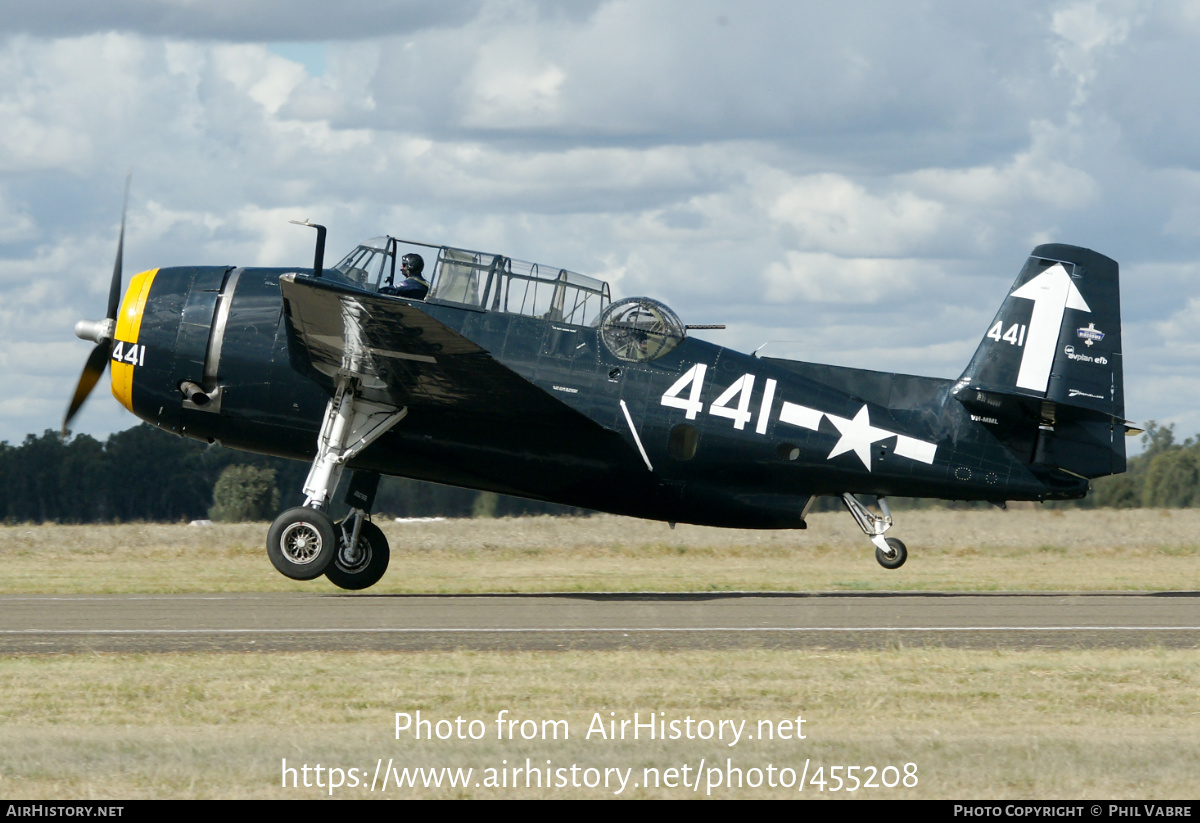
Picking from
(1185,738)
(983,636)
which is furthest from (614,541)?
(1185,738)

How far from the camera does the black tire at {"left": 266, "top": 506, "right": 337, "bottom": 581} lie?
15.3 metres

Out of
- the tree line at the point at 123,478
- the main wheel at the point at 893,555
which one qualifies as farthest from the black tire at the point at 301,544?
the tree line at the point at 123,478

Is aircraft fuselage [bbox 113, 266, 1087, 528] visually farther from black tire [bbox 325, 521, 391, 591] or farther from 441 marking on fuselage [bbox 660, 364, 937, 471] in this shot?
black tire [bbox 325, 521, 391, 591]

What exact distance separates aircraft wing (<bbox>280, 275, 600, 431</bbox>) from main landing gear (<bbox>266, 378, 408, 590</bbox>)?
0.26 meters

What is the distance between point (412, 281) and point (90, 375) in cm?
469

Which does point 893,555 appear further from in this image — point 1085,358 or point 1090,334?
point 1090,334

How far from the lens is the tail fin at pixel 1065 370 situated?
53.0 ft

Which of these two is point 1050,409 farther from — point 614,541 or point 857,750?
point 614,541

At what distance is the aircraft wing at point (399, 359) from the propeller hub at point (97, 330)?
2.73m

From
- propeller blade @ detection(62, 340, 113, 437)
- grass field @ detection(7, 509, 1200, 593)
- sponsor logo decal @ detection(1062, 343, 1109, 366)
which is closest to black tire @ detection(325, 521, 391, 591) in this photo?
grass field @ detection(7, 509, 1200, 593)

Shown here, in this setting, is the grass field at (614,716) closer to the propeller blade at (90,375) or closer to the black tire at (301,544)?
the black tire at (301,544)

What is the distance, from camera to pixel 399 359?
1510 cm

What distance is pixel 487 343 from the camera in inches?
628

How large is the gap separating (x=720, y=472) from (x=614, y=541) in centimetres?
1263
